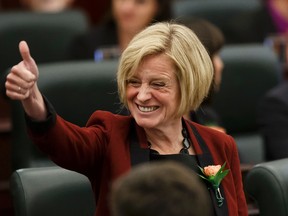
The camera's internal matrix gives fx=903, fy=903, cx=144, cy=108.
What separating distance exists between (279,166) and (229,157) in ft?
0.62

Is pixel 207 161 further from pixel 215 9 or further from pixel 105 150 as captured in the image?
pixel 215 9

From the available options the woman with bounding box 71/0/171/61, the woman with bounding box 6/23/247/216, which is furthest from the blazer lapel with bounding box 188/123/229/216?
the woman with bounding box 71/0/171/61

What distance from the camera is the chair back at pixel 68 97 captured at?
3285 mm

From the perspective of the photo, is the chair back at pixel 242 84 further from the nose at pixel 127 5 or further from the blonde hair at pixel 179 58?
the blonde hair at pixel 179 58

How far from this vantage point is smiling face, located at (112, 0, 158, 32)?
14.2ft

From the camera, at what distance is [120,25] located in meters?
4.36

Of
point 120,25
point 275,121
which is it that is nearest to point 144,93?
point 275,121

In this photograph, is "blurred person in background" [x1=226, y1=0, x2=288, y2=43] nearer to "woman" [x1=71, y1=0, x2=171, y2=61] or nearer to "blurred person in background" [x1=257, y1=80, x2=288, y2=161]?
"woman" [x1=71, y1=0, x2=171, y2=61]

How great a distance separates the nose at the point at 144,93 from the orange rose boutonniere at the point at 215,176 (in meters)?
0.23

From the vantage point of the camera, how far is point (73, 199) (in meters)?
2.50

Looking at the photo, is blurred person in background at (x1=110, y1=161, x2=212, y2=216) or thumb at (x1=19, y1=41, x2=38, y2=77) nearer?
blurred person in background at (x1=110, y1=161, x2=212, y2=216)

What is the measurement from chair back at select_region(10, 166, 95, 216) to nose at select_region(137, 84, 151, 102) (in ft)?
1.25

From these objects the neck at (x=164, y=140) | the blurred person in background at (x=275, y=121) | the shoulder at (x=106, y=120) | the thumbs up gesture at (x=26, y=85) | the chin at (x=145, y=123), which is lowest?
the blurred person in background at (x=275, y=121)

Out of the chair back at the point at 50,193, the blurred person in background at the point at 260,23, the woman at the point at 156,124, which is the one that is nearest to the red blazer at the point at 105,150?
the woman at the point at 156,124
